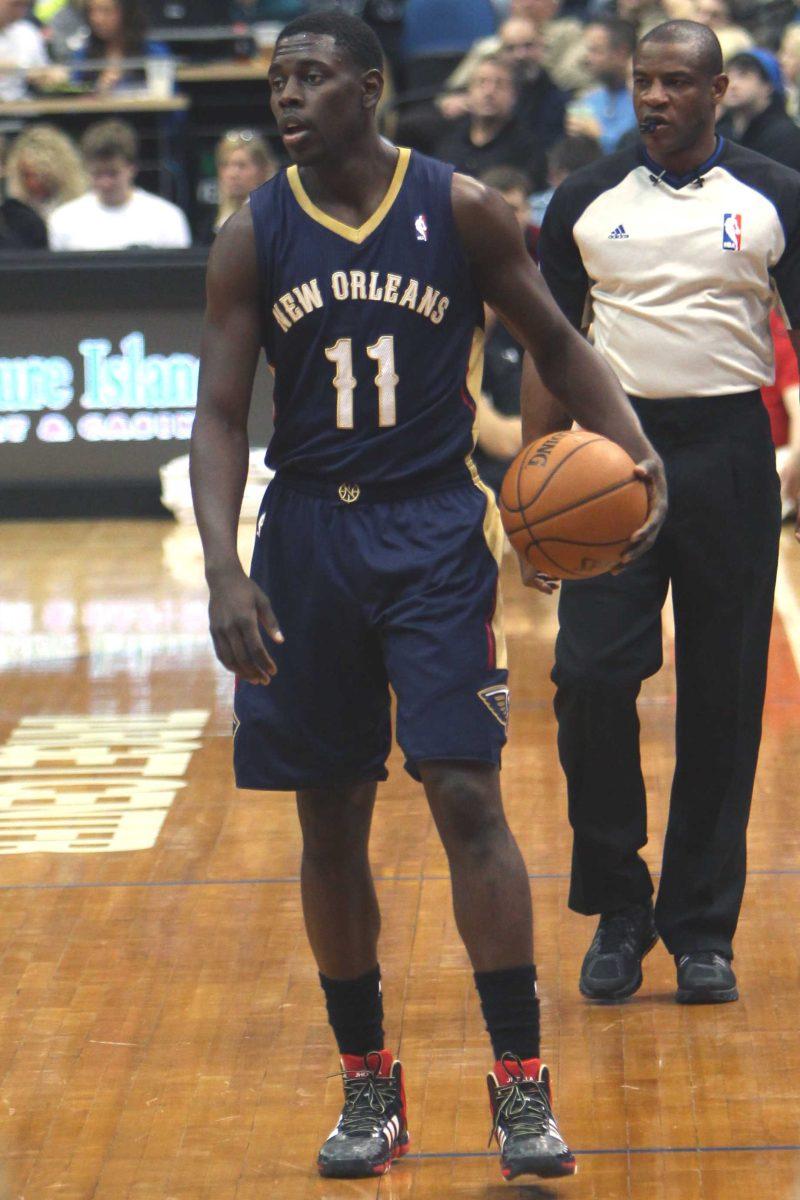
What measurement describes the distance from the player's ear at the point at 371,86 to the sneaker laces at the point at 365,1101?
1.70 m

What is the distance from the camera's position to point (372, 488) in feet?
11.8

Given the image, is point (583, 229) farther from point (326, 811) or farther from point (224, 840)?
point (224, 840)

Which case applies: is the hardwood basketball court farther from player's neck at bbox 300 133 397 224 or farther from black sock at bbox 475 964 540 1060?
player's neck at bbox 300 133 397 224

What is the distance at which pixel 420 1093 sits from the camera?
4.00 meters

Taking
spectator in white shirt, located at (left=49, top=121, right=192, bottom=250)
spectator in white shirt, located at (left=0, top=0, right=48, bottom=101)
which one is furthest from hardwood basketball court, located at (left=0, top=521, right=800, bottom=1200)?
spectator in white shirt, located at (left=0, top=0, right=48, bottom=101)

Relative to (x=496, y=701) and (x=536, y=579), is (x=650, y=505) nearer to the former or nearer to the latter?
(x=496, y=701)

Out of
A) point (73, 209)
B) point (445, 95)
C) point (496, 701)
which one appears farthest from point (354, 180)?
point (445, 95)

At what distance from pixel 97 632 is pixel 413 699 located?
518 centimetres

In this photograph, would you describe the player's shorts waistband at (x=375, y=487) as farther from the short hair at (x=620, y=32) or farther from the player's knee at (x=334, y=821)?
the short hair at (x=620, y=32)

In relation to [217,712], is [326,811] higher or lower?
higher

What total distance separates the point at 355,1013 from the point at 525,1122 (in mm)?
409

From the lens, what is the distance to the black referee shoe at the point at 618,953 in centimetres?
450

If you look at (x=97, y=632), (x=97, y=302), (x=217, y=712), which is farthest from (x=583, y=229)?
(x=97, y=302)

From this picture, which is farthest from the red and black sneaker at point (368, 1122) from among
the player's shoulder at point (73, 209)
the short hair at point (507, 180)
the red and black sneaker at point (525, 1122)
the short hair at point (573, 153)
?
the player's shoulder at point (73, 209)
